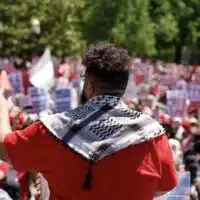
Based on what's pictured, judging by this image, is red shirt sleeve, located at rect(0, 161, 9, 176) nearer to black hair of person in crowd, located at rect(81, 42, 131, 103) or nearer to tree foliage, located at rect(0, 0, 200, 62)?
black hair of person in crowd, located at rect(81, 42, 131, 103)

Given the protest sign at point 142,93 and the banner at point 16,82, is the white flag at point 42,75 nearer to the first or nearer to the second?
the banner at point 16,82

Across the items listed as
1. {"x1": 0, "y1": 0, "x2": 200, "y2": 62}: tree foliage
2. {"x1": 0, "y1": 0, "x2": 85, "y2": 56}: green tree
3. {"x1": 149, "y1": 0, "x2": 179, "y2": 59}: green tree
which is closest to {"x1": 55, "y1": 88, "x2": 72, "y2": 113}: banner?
{"x1": 0, "y1": 0, "x2": 200, "y2": 62}: tree foliage

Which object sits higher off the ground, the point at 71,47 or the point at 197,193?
the point at 197,193

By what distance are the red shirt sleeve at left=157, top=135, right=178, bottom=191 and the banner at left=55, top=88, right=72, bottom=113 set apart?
6.58 metres

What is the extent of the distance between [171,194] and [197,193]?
153 inches

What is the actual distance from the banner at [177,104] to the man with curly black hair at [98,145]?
857 cm

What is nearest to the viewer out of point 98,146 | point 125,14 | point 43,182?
point 98,146

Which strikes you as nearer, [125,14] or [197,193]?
[197,193]

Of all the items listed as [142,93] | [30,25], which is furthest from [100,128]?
[30,25]

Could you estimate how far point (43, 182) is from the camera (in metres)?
3.19

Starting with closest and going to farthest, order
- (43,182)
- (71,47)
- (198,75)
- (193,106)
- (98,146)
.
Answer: (98,146), (43,182), (193,106), (198,75), (71,47)

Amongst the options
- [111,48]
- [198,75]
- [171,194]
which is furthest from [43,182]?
[198,75]

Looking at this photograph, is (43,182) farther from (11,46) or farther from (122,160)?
(11,46)

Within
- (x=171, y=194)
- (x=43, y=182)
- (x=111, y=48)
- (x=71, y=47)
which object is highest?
(x=111, y=48)
